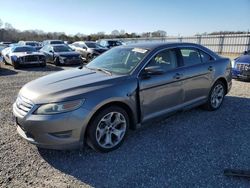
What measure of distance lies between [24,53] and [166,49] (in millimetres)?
12266

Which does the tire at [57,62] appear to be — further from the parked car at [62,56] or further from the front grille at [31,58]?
the front grille at [31,58]

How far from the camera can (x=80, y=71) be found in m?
4.34

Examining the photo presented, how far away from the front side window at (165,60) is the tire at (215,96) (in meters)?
1.39

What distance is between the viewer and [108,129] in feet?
11.7

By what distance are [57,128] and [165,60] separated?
228 cm

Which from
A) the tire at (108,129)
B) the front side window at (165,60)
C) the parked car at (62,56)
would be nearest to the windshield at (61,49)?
the parked car at (62,56)

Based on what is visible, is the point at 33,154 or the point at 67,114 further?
the point at 33,154

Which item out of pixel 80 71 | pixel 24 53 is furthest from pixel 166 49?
pixel 24 53

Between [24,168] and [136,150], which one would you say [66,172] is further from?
[136,150]

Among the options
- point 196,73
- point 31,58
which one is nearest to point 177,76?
point 196,73

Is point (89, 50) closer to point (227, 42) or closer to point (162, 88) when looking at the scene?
point (227, 42)

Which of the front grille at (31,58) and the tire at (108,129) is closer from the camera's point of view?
the tire at (108,129)

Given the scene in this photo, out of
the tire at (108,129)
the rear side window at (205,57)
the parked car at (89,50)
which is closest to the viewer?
the tire at (108,129)

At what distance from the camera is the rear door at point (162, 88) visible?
385cm
